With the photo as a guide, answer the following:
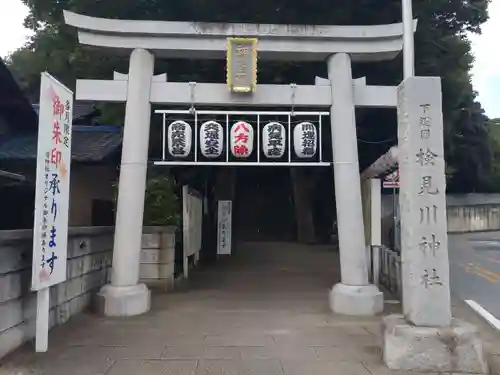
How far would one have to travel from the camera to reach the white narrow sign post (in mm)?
6055

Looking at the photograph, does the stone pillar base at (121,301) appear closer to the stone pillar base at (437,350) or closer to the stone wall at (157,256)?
the stone wall at (157,256)

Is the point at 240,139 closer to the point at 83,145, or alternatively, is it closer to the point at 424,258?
the point at 424,258

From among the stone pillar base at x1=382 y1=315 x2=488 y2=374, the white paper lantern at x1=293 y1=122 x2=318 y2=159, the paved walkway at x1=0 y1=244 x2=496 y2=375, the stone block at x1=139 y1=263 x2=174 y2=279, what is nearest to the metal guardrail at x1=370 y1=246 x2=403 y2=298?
the paved walkway at x1=0 y1=244 x2=496 y2=375

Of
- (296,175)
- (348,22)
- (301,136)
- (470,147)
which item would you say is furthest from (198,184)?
(470,147)

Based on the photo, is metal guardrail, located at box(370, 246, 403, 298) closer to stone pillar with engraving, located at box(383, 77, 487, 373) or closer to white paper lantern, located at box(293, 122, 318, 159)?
white paper lantern, located at box(293, 122, 318, 159)

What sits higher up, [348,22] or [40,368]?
[348,22]

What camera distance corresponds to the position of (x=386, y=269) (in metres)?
12.4

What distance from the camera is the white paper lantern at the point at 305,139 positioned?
9.46 meters

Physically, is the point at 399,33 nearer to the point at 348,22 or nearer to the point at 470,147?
the point at 348,22

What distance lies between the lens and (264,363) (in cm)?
604

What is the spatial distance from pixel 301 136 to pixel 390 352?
4.66 m

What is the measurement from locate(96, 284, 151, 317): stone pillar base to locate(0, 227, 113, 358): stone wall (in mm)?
406

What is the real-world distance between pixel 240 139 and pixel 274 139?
63 cm

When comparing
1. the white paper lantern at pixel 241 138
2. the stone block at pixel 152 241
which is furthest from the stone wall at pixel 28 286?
the white paper lantern at pixel 241 138
